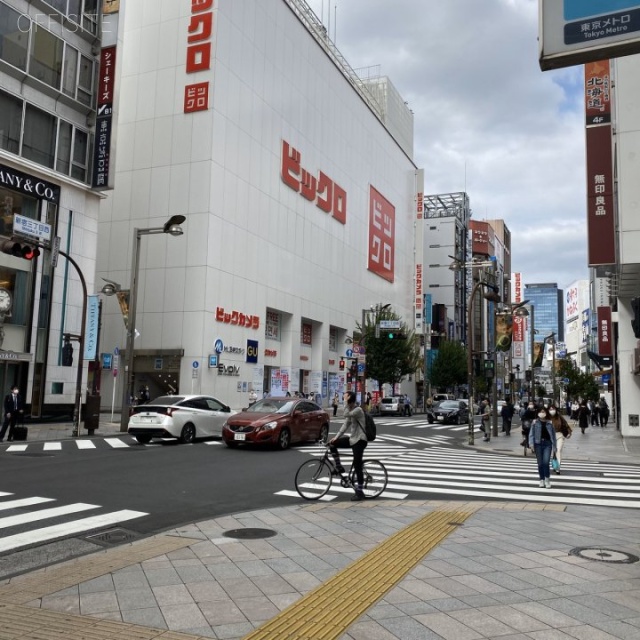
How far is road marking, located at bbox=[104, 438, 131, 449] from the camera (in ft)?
63.2

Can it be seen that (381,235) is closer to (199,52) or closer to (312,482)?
(199,52)

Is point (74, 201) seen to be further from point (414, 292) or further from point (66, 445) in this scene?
point (414, 292)

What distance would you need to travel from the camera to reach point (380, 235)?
67375mm

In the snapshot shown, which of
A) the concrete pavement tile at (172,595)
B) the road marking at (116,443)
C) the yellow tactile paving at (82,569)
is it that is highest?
the concrete pavement tile at (172,595)

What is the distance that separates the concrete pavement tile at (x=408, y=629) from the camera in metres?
4.37

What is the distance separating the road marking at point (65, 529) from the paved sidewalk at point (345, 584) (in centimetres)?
111

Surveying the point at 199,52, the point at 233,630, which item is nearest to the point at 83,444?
the point at 233,630

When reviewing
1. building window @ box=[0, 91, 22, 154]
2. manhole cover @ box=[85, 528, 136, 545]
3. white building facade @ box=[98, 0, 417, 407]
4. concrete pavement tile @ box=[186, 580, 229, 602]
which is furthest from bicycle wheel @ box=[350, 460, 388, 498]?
white building facade @ box=[98, 0, 417, 407]

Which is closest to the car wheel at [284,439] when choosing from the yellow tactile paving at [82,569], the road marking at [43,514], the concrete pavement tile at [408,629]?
the road marking at [43,514]

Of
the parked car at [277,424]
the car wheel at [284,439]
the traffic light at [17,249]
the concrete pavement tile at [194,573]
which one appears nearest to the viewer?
the concrete pavement tile at [194,573]

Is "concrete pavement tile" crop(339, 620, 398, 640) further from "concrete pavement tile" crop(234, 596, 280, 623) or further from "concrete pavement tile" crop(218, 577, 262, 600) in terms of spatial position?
"concrete pavement tile" crop(218, 577, 262, 600)

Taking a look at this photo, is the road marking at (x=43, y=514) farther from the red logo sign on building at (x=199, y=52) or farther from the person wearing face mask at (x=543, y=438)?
the red logo sign on building at (x=199, y=52)

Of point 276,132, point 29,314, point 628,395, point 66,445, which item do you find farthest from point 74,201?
point 628,395

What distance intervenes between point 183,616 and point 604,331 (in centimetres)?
3957
